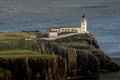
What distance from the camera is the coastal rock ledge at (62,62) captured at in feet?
383

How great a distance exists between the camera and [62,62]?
11956cm

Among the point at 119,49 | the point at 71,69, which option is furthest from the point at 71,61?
the point at 119,49

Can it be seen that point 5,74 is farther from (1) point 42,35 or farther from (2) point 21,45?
(1) point 42,35

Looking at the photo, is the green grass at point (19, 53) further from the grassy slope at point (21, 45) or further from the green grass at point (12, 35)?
the green grass at point (12, 35)

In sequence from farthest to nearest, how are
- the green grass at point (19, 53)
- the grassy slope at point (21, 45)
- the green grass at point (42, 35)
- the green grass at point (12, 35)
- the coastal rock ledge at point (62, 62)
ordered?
1. the green grass at point (42, 35)
2. the green grass at point (12, 35)
3. the grassy slope at point (21, 45)
4. the green grass at point (19, 53)
5. the coastal rock ledge at point (62, 62)

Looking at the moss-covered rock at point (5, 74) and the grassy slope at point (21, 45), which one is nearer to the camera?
A: the moss-covered rock at point (5, 74)

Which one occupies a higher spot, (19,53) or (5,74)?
(19,53)

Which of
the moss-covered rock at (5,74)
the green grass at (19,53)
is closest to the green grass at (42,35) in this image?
the green grass at (19,53)

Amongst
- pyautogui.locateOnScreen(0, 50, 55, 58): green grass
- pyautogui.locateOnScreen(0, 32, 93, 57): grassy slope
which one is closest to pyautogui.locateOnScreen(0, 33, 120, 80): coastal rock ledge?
pyautogui.locateOnScreen(0, 32, 93, 57): grassy slope

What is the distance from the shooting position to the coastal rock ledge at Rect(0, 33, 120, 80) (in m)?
117

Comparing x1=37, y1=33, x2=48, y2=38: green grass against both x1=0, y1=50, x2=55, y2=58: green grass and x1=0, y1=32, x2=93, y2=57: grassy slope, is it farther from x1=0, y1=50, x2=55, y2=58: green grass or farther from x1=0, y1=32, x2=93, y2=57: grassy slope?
x1=0, y1=50, x2=55, y2=58: green grass

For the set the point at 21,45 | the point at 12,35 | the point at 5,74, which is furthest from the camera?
the point at 12,35

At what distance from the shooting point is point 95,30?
17950 cm

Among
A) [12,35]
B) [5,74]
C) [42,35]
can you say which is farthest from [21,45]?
[5,74]
